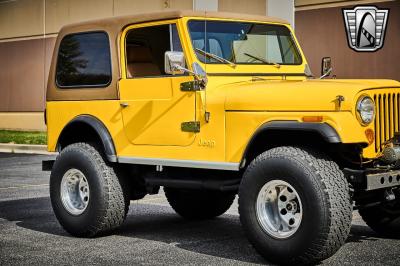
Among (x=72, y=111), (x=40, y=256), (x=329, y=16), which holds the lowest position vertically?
(x=40, y=256)

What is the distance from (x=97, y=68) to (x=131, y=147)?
3.31 ft

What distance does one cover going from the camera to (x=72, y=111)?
801 centimetres

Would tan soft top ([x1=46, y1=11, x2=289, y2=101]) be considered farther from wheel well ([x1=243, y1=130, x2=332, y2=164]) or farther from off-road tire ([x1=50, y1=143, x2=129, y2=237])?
wheel well ([x1=243, y1=130, x2=332, y2=164])

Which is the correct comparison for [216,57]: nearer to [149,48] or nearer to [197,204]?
[149,48]

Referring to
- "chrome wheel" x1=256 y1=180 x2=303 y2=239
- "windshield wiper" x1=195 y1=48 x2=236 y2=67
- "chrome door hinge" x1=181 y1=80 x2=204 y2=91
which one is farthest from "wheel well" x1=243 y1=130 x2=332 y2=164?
"windshield wiper" x1=195 y1=48 x2=236 y2=67

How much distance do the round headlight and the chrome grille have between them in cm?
16

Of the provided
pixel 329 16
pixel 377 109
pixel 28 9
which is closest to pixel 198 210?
pixel 377 109

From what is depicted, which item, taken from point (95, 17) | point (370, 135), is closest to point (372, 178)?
point (370, 135)

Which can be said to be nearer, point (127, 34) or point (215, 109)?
point (215, 109)

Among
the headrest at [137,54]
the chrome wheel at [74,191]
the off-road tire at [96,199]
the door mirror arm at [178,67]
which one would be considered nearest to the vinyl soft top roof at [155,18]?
the headrest at [137,54]

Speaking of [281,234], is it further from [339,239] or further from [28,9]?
[28,9]

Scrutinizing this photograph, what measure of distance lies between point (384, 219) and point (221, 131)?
6.13 ft

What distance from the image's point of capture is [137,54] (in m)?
7.70

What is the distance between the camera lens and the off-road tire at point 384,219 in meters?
7.20
